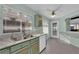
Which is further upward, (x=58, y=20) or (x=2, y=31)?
(x=58, y=20)

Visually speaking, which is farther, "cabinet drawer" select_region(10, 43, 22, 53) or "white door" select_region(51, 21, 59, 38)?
"white door" select_region(51, 21, 59, 38)

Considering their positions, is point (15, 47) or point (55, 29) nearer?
point (15, 47)

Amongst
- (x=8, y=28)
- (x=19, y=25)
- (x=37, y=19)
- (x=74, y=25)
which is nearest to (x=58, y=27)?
(x=74, y=25)

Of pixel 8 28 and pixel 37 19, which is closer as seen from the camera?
pixel 8 28

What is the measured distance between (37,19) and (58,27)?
16.1 feet

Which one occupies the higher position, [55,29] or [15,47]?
[55,29]

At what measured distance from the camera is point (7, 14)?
10.3ft

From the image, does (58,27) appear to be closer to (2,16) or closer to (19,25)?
(19,25)

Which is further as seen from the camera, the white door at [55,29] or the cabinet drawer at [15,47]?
the white door at [55,29]
